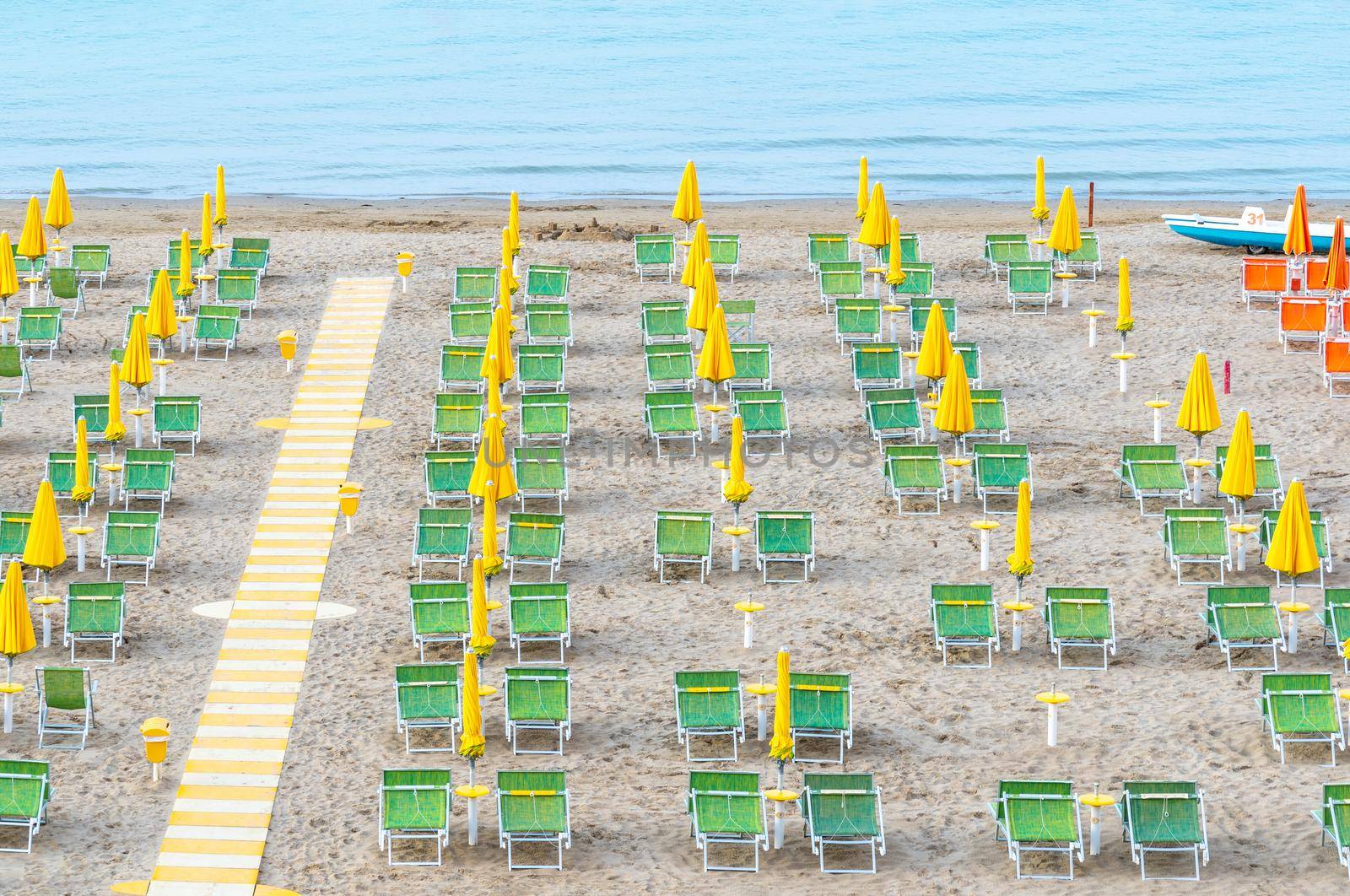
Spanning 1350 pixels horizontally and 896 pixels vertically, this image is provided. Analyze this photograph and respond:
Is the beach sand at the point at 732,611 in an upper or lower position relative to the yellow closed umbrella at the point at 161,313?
lower

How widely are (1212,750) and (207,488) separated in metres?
12.2

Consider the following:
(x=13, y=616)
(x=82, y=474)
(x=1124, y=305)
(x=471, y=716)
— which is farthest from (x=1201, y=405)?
(x=13, y=616)

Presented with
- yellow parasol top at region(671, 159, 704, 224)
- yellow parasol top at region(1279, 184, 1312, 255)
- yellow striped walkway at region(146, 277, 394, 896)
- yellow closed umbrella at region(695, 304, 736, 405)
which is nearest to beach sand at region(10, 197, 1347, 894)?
yellow striped walkway at region(146, 277, 394, 896)

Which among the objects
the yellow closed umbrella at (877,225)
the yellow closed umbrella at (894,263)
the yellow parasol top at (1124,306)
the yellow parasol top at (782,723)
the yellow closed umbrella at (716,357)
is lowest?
the yellow parasol top at (782,723)

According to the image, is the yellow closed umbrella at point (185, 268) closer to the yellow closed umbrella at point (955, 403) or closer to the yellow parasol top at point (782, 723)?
the yellow closed umbrella at point (955, 403)

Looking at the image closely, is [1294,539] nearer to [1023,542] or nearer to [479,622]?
[1023,542]

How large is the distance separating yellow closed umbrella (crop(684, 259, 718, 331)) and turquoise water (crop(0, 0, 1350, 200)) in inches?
873

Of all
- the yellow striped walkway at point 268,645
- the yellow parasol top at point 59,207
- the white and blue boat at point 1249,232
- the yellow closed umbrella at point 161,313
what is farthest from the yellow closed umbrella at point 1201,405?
the yellow parasol top at point 59,207

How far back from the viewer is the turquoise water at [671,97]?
55.3m

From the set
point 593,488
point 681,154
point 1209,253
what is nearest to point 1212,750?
point 593,488

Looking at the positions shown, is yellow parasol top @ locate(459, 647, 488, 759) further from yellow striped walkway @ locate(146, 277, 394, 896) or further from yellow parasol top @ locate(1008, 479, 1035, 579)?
yellow parasol top @ locate(1008, 479, 1035, 579)

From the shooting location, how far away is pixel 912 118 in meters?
64.6

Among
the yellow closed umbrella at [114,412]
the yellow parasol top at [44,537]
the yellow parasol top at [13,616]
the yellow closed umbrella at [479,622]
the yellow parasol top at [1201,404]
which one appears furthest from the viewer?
the yellow closed umbrella at [114,412]

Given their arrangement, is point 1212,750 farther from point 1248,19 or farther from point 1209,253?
point 1248,19
